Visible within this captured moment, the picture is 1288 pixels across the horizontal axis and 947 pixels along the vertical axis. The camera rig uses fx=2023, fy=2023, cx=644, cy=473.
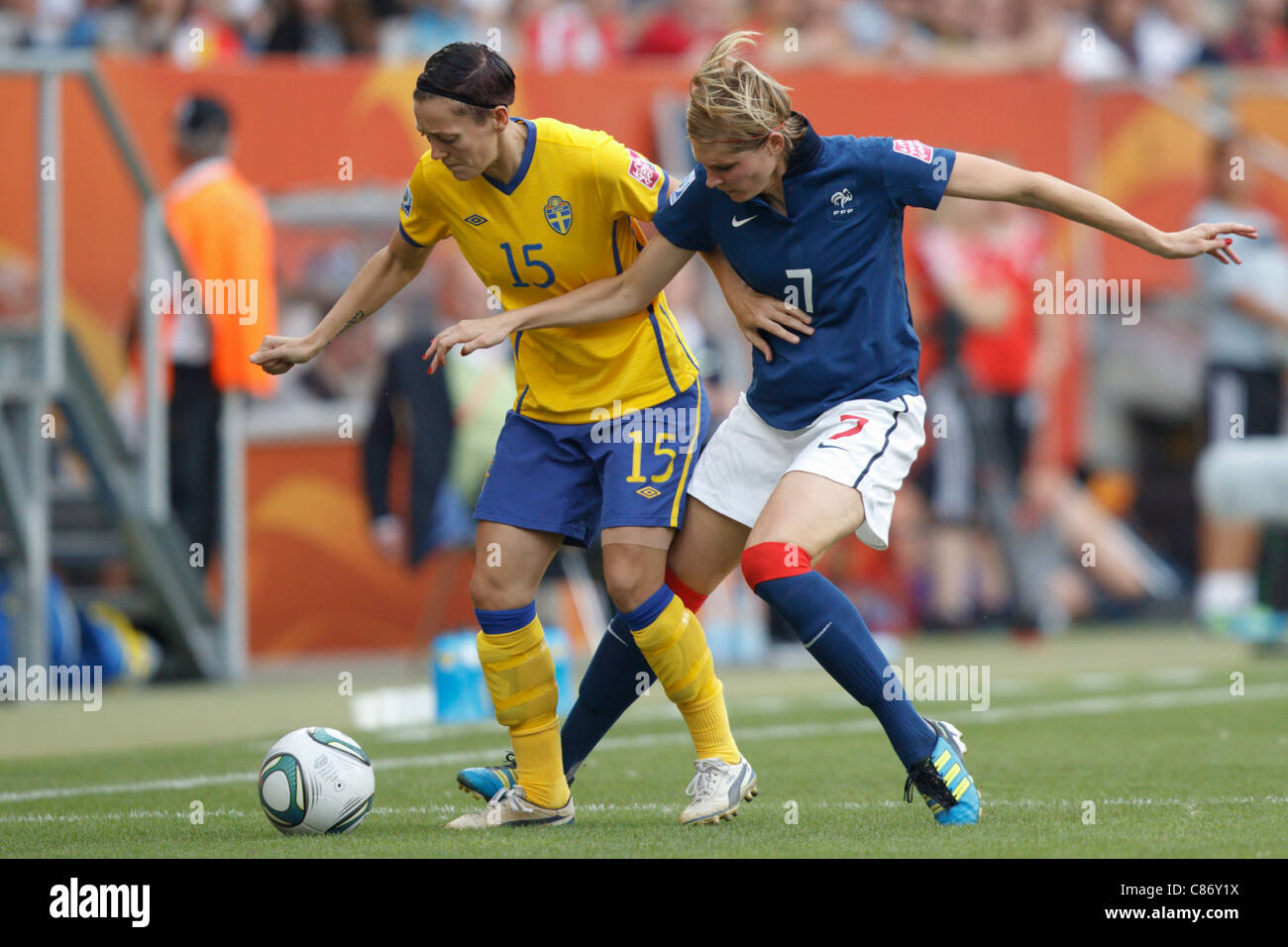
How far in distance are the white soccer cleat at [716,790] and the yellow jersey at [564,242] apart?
3.55 feet

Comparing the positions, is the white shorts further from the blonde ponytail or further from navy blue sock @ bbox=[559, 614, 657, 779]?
the blonde ponytail

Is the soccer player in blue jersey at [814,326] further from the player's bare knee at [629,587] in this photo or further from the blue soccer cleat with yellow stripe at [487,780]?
the player's bare knee at [629,587]

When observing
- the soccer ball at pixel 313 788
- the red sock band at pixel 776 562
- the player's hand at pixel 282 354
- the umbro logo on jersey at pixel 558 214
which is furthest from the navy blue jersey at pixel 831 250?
the soccer ball at pixel 313 788

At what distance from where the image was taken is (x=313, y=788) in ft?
18.3

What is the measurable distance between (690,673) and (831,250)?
130cm

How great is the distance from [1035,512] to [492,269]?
30.3ft

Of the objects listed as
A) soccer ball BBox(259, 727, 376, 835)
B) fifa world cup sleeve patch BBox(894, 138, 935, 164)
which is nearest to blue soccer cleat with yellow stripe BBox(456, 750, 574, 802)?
soccer ball BBox(259, 727, 376, 835)

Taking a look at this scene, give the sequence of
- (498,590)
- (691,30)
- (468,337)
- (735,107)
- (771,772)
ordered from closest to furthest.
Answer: (735,107) < (468,337) < (498,590) < (771,772) < (691,30)

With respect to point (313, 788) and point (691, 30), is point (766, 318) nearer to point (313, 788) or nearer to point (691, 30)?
point (313, 788)

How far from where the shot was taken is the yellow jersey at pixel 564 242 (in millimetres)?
5855

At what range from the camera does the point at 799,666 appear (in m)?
12.3

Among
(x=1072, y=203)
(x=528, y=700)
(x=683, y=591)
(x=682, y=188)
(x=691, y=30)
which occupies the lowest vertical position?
(x=528, y=700)

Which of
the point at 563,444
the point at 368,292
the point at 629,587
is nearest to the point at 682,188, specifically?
the point at 563,444
